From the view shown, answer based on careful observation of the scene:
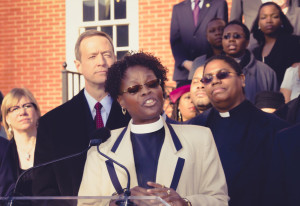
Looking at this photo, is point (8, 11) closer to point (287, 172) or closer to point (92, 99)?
point (92, 99)

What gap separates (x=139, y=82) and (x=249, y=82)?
277 centimetres

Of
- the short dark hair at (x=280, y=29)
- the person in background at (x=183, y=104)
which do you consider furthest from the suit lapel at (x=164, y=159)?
the short dark hair at (x=280, y=29)

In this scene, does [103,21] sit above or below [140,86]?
above

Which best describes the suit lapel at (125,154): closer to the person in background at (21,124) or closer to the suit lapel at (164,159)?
the suit lapel at (164,159)

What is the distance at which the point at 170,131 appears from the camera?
2564 mm

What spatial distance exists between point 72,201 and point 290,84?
3.81 meters

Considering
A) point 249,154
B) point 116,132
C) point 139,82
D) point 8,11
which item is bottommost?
point 249,154

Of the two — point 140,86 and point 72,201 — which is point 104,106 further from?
point 72,201

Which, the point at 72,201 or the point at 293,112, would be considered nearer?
the point at 72,201

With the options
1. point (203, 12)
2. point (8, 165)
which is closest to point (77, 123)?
point (8, 165)

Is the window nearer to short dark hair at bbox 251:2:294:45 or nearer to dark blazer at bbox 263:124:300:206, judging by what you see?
short dark hair at bbox 251:2:294:45

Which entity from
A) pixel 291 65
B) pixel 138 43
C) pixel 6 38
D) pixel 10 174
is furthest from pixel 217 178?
pixel 6 38

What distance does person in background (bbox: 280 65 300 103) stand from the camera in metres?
5.01

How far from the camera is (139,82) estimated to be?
2.65 meters
